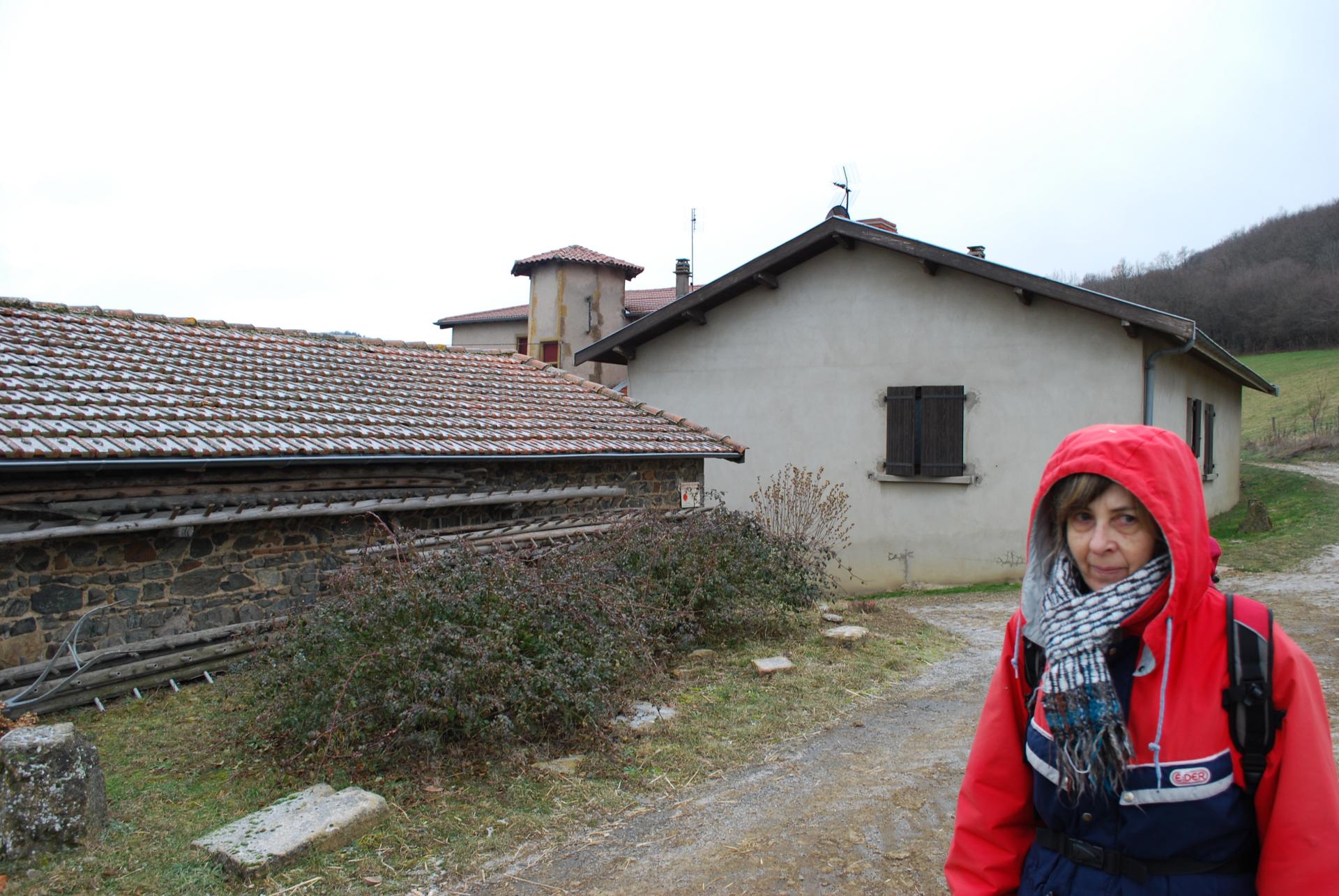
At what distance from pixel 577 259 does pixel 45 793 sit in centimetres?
2395

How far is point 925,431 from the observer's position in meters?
12.8

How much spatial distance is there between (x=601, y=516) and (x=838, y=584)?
494 centimetres

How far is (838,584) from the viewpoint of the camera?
13.6 metres

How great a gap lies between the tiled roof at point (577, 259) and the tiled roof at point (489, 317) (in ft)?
21.1

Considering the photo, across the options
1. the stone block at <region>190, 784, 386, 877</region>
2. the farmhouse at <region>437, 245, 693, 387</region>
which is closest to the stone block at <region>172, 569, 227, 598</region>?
the stone block at <region>190, 784, 386, 877</region>

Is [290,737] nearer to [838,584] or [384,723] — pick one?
[384,723]

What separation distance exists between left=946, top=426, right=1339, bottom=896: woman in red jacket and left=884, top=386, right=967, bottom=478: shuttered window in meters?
11.0

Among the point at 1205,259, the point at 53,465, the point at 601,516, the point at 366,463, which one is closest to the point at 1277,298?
the point at 1205,259

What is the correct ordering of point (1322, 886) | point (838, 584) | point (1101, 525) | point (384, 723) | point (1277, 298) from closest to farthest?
point (1322, 886) < point (1101, 525) < point (384, 723) < point (838, 584) < point (1277, 298)

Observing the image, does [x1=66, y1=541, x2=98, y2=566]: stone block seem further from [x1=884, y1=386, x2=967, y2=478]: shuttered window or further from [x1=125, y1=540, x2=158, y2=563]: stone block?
[x1=884, y1=386, x2=967, y2=478]: shuttered window

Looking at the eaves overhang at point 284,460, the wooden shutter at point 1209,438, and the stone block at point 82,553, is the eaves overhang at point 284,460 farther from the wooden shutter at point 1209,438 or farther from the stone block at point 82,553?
the wooden shutter at point 1209,438

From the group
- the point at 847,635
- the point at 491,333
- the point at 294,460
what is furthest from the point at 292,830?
the point at 491,333

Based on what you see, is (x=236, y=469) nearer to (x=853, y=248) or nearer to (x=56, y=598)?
(x=56, y=598)

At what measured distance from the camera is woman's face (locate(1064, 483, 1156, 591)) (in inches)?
73.5
